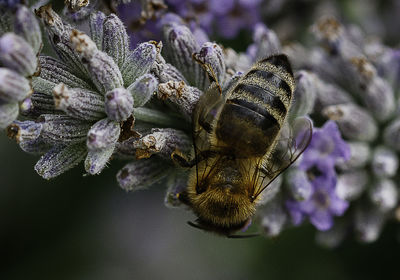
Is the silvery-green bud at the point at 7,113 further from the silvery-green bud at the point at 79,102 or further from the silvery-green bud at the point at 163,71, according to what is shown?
the silvery-green bud at the point at 163,71

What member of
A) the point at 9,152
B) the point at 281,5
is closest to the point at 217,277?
the point at 9,152

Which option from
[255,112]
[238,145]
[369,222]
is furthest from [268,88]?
[369,222]

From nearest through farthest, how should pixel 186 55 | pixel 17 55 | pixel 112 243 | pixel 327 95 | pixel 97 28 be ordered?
1. pixel 17 55
2. pixel 97 28
3. pixel 186 55
4. pixel 327 95
5. pixel 112 243

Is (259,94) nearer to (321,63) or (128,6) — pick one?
(128,6)

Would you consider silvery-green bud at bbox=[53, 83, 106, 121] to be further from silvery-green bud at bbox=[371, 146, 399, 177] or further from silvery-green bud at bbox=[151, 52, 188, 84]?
silvery-green bud at bbox=[371, 146, 399, 177]

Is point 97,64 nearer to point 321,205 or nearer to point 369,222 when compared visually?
point 321,205

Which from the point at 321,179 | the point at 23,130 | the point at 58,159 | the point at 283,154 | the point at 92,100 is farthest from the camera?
the point at 321,179
